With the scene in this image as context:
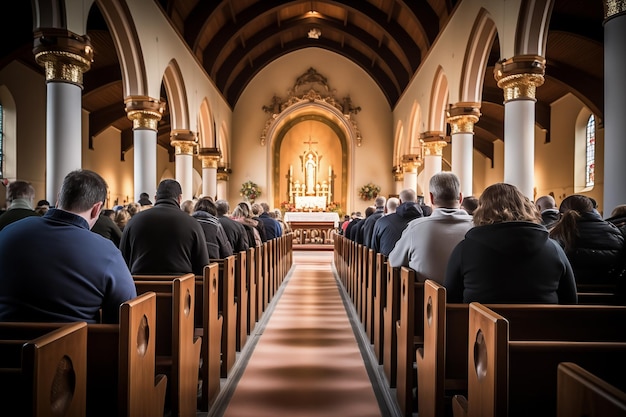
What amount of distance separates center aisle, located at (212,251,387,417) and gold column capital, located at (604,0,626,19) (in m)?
3.92

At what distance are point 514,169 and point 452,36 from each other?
4.33m

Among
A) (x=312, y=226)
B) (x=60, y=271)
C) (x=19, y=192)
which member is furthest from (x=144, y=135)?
(x=60, y=271)

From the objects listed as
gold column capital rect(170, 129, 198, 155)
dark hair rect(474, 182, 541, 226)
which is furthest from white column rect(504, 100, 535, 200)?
gold column capital rect(170, 129, 198, 155)

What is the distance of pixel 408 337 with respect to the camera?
268cm

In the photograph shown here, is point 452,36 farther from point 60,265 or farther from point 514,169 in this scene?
point 60,265

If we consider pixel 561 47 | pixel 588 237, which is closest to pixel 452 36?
pixel 561 47

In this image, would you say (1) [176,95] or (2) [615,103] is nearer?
(2) [615,103]

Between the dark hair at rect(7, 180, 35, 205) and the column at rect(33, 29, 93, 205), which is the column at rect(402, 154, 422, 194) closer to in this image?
the column at rect(33, 29, 93, 205)

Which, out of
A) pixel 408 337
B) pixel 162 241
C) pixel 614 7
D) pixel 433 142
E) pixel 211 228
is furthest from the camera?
pixel 433 142

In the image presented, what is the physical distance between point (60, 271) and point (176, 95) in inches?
425

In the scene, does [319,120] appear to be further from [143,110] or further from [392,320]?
[392,320]

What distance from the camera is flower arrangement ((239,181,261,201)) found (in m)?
18.0

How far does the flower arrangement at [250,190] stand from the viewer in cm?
1800

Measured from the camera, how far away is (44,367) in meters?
1.14
